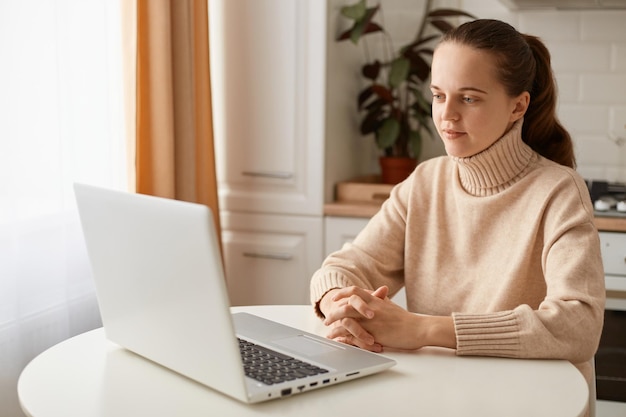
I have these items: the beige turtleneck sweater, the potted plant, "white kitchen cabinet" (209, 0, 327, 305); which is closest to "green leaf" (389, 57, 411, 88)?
the potted plant

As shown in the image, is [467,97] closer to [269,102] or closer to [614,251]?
[614,251]

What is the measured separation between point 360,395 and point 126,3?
5.75 ft

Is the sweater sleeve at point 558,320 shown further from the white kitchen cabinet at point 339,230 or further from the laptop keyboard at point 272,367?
the white kitchen cabinet at point 339,230

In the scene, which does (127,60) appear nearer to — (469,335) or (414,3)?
(414,3)

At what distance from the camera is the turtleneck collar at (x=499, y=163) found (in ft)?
5.32

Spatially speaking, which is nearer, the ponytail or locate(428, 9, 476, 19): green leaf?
the ponytail

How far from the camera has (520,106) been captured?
1.65 meters

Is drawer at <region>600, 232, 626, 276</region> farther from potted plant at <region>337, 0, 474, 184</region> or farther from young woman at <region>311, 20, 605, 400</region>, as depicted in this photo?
young woman at <region>311, 20, 605, 400</region>

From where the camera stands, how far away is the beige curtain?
102 inches

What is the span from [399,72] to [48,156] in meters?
1.25

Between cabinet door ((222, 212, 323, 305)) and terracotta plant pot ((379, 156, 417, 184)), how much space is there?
37cm

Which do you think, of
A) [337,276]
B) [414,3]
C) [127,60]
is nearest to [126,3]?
[127,60]

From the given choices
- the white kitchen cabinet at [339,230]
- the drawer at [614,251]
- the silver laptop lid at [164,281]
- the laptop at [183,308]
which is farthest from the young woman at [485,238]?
the white kitchen cabinet at [339,230]

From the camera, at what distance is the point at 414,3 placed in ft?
10.5
